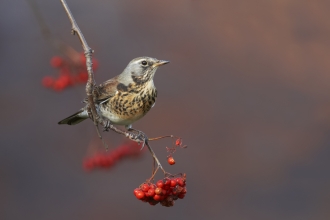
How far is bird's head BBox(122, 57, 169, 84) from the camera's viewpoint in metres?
1.55

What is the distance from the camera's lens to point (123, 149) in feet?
6.03

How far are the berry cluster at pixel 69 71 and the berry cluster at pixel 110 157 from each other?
27 cm

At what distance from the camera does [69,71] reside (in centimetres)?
171

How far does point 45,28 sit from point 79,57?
0.25 m

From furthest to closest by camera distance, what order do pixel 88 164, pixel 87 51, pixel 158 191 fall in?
pixel 88 164 < pixel 158 191 < pixel 87 51

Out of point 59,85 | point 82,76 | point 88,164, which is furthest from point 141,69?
point 88,164

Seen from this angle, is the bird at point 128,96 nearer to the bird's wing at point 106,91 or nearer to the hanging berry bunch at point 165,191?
the bird's wing at point 106,91

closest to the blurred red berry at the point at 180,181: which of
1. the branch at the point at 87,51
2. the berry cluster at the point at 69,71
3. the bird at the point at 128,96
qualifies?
the branch at the point at 87,51

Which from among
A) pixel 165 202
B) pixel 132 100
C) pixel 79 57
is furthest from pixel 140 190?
pixel 79 57

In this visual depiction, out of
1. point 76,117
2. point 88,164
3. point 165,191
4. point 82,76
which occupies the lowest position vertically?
point 165,191

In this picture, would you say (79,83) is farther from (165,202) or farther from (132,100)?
(165,202)

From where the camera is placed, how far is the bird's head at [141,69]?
5.09 feet

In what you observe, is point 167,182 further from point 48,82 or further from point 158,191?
point 48,82

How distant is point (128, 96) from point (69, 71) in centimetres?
24
